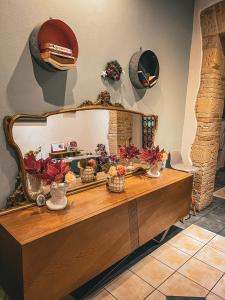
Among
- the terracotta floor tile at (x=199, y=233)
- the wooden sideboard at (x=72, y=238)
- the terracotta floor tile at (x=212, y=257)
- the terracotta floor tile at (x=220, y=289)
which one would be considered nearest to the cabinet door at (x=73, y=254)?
the wooden sideboard at (x=72, y=238)

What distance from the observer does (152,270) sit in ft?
7.17

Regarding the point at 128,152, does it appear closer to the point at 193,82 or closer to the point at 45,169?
the point at 45,169

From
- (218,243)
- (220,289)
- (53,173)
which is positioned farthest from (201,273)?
(53,173)

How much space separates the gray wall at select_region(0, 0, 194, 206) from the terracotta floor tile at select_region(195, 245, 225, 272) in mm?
1409

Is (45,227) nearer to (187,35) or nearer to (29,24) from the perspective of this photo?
(29,24)

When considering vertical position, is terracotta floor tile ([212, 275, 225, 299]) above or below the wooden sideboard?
below

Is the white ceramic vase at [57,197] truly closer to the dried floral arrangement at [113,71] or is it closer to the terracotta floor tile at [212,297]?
the dried floral arrangement at [113,71]

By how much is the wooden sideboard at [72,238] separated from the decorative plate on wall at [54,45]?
110 centimetres

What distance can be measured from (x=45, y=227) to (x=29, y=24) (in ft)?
4.73

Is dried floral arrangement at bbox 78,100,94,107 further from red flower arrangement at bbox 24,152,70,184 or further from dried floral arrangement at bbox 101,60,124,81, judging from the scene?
red flower arrangement at bbox 24,152,70,184

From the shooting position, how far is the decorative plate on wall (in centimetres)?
158

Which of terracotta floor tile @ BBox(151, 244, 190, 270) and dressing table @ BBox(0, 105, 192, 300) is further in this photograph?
terracotta floor tile @ BBox(151, 244, 190, 270)

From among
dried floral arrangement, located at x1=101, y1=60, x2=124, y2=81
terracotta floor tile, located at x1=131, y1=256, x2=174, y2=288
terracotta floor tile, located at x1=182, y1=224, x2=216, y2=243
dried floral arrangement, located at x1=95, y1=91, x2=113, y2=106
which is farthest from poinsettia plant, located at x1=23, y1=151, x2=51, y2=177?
terracotta floor tile, located at x1=182, y1=224, x2=216, y2=243

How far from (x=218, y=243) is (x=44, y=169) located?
2284 millimetres
